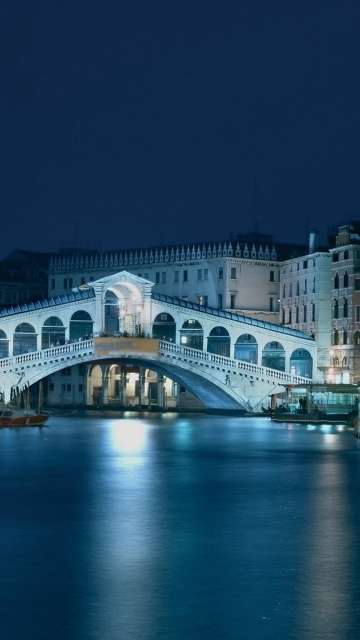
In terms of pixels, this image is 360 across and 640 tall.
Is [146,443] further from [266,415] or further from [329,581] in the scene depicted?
[329,581]

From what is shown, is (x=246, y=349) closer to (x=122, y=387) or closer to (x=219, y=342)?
(x=219, y=342)

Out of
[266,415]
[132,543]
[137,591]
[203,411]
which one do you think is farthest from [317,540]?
[203,411]

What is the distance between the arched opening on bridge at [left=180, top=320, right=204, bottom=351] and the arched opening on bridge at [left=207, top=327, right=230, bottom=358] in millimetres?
738

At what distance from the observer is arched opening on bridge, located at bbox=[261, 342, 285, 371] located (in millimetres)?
73000

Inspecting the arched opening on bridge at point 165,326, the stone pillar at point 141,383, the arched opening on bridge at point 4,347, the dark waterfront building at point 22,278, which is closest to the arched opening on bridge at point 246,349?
the arched opening on bridge at point 165,326

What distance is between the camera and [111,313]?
2945 inches

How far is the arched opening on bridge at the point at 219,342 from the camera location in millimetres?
72750

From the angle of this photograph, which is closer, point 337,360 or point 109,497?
point 109,497

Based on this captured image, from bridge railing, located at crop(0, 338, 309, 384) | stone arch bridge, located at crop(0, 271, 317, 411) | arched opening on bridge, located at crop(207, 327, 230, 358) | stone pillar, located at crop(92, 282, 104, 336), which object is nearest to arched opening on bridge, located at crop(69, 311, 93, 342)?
stone arch bridge, located at crop(0, 271, 317, 411)

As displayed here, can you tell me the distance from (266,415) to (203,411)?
7.52 m

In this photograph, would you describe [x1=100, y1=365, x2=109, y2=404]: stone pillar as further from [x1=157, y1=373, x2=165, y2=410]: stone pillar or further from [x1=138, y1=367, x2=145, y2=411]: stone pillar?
[x1=157, y1=373, x2=165, y2=410]: stone pillar

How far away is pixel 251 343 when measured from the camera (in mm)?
73500

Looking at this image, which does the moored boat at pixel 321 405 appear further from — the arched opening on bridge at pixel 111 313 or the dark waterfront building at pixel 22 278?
the dark waterfront building at pixel 22 278

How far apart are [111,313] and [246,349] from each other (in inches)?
297
